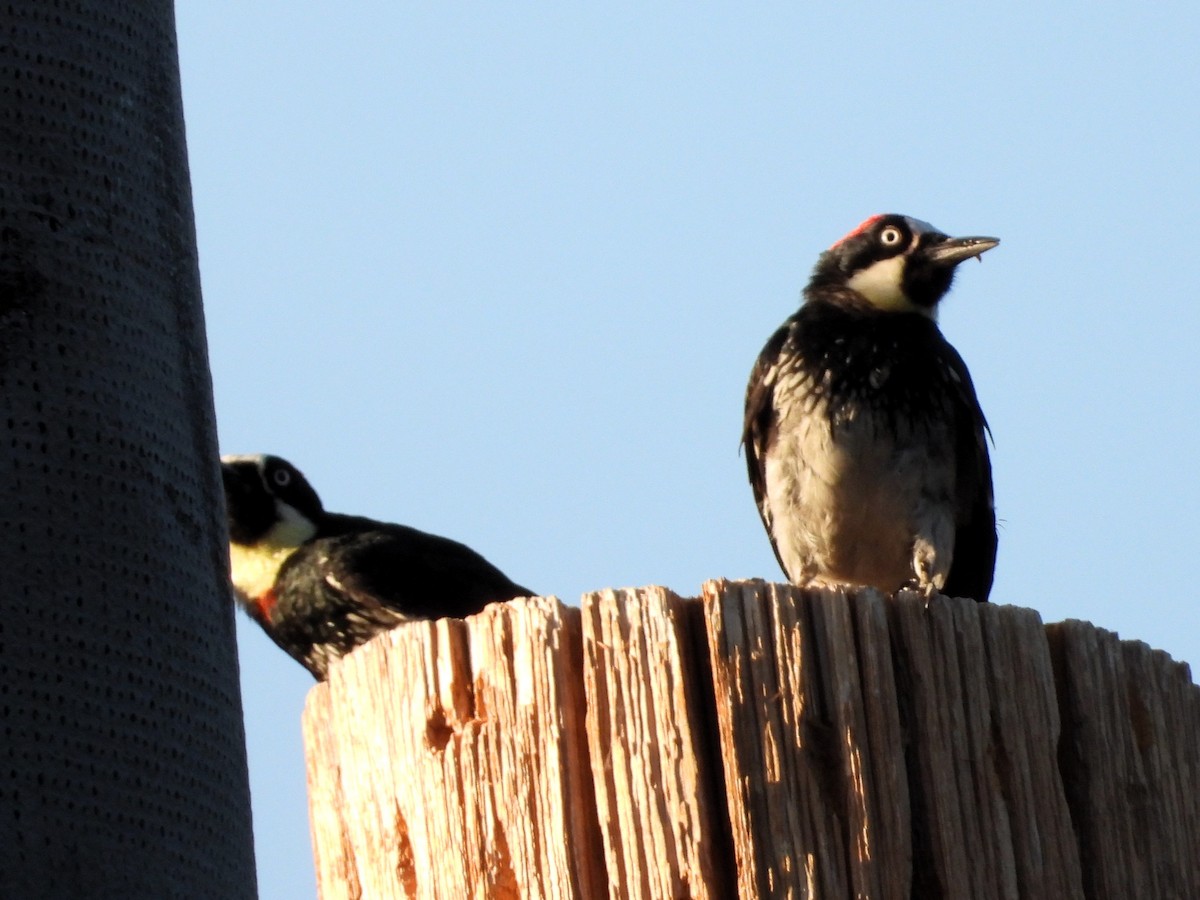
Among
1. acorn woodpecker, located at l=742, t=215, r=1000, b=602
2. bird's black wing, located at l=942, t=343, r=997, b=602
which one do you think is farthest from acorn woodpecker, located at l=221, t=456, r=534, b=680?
bird's black wing, located at l=942, t=343, r=997, b=602

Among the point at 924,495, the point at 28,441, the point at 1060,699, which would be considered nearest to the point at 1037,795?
the point at 1060,699

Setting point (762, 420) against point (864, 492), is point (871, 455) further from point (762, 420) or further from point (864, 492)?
point (762, 420)

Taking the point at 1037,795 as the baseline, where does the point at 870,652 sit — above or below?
above

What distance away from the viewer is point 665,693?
2635mm

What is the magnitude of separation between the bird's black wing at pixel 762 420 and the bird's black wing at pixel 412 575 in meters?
1.61

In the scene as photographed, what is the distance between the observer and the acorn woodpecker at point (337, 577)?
7426 millimetres

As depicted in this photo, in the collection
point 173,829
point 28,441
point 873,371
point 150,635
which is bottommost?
point 173,829

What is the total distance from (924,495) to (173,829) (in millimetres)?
4095

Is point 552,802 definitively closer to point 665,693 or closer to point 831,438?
point 665,693

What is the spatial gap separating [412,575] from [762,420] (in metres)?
1.94

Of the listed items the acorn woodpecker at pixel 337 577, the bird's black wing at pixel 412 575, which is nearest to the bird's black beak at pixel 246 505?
the acorn woodpecker at pixel 337 577

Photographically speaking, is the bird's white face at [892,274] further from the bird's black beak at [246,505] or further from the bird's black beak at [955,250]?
the bird's black beak at [246,505]

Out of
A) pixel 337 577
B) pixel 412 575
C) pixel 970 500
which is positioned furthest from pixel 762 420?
pixel 337 577

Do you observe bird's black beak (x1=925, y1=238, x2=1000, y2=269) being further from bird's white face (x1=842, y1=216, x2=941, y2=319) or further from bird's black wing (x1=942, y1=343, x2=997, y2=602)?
bird's black wing (x1=942, y1=343, x2=997, y2=602)
